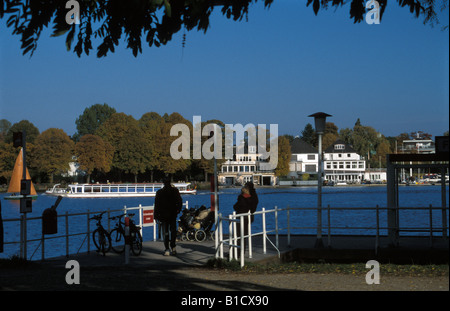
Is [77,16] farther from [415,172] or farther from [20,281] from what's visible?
[415,172]

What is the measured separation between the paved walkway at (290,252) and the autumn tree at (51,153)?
290ft

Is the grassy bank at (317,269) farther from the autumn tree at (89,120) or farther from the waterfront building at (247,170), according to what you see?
the waterfront building at (247,170)

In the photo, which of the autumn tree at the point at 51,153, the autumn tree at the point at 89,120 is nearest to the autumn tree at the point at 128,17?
the autumn tree at the point at 51,153

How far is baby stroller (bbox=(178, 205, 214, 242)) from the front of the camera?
63.5 feet

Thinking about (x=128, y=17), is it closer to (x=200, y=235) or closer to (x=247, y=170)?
(x=200, y=235)

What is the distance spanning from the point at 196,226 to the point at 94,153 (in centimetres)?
8969

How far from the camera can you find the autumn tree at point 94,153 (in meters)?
107

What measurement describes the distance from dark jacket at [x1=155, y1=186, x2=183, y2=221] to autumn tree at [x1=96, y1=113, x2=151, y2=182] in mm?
91946

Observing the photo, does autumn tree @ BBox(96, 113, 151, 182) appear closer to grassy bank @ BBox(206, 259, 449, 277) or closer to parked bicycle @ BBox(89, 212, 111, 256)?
parked bicycle @ BBox(89, 212, 111, 256)

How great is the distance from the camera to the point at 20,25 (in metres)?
7.25

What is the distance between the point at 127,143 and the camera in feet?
356
